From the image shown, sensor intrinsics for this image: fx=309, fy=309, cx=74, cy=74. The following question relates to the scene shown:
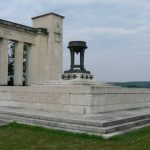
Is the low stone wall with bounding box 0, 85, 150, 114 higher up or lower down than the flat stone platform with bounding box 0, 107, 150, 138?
higher up

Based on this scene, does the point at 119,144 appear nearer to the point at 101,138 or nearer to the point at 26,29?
the point at 101,138

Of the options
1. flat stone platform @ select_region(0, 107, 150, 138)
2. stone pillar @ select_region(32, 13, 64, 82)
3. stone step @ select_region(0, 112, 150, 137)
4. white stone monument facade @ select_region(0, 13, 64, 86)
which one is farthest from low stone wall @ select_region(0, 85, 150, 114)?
stone pillar @ select_region(32, 13, 64, 82)

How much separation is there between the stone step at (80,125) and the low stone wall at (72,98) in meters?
2.10

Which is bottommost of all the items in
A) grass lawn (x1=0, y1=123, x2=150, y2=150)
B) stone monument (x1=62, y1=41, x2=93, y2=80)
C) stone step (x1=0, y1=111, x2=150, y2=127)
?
grass lawn (x1=0, y1=123, x2=150, y2=150)

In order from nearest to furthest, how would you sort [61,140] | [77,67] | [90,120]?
[61,140] < [90,120] < [77,67]

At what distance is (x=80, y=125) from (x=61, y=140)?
5.19ft

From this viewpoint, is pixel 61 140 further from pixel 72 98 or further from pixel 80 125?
pixel 72 98

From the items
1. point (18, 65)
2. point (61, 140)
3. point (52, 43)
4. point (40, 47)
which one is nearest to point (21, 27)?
point (40, 47)

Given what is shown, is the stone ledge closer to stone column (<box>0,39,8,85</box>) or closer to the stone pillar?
the stone pillar

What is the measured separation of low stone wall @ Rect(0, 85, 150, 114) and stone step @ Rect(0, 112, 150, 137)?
6.89 feet

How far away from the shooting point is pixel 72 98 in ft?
42.7

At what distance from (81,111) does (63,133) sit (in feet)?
11.4

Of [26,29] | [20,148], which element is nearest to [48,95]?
[20,148]

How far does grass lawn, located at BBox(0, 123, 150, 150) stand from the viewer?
7.66 metres
